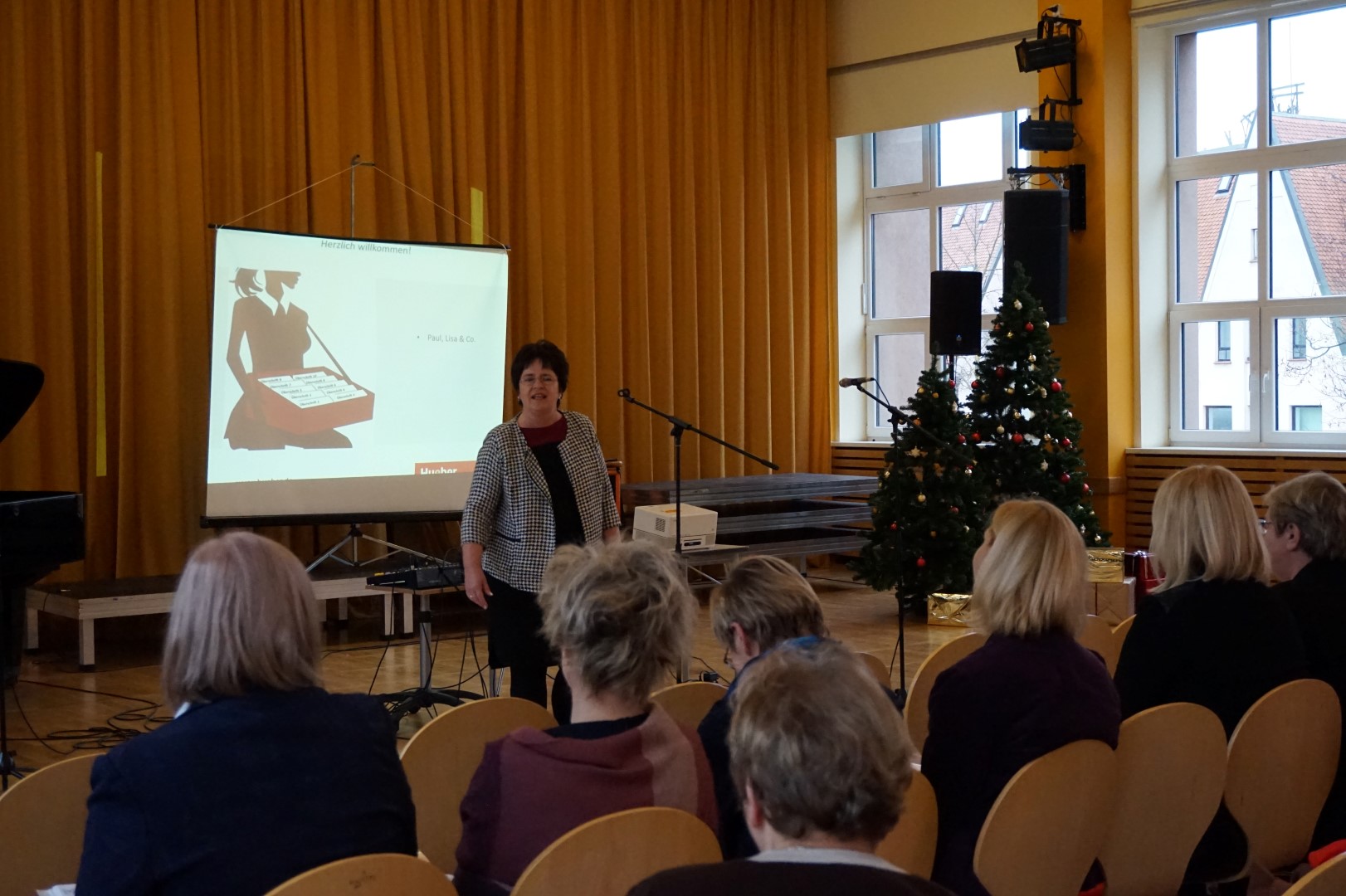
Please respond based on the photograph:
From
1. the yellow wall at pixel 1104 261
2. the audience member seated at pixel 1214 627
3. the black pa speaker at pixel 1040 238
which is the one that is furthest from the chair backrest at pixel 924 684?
the yellow wall at pixel 1104 261

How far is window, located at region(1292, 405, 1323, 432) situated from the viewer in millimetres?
8203

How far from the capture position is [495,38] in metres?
8.10

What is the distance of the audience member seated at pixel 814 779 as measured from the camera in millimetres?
1229

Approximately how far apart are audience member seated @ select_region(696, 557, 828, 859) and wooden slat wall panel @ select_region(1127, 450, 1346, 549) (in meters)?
5.83

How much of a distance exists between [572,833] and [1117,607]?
5.69 m

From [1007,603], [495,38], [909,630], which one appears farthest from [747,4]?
[1007,603]

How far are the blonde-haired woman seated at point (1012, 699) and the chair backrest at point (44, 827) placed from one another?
138cm

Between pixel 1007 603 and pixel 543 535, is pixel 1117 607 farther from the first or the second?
pixel 1007 603

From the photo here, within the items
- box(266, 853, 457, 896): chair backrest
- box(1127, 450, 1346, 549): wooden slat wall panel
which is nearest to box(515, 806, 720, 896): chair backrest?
box(266, 853, 457, 896): chair backrest

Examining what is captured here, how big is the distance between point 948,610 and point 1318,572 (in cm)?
452

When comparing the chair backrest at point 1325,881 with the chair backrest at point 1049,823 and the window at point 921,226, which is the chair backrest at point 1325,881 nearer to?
the chair backrest at point 1049,823

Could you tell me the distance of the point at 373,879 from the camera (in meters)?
1.52

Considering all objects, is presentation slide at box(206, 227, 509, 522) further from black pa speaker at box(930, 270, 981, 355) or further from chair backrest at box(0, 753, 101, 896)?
chair backrest at box(0, 753, 101, 896)

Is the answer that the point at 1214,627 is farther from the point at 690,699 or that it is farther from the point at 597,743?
the point at 597,743
